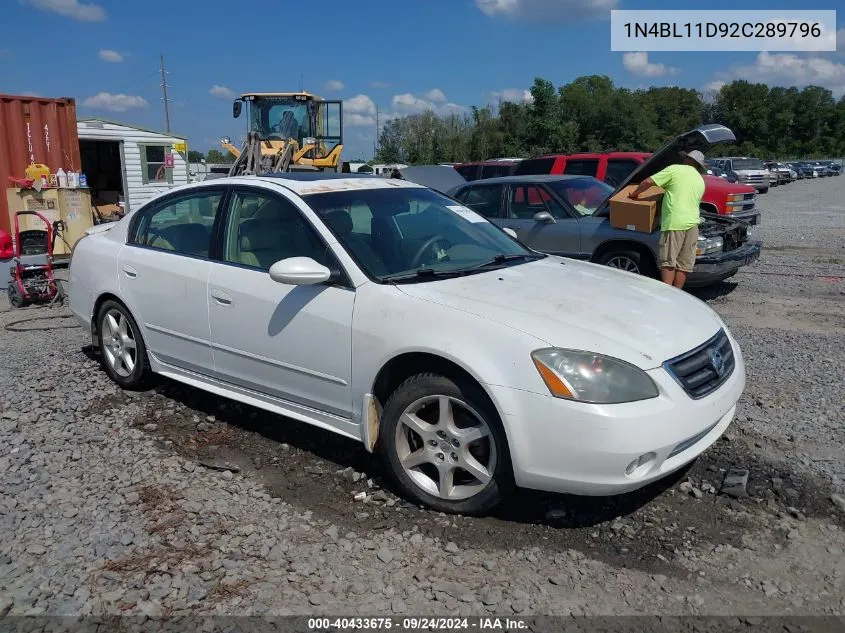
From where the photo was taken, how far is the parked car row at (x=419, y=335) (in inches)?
118

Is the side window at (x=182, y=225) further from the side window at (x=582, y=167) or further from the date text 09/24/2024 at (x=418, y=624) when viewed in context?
the side window at (x=582, y=167)

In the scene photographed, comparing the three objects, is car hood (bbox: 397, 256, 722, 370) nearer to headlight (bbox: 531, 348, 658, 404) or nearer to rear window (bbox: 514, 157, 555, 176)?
headlight (bbox: 531, 348, 658, 404)

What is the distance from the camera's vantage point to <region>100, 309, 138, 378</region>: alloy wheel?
5.02 metres

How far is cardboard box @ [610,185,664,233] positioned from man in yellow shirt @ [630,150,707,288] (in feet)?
0.68

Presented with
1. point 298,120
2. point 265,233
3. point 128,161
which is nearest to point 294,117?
point 298,120

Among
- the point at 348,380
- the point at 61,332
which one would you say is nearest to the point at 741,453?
the point at 348,380

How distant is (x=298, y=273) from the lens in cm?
357

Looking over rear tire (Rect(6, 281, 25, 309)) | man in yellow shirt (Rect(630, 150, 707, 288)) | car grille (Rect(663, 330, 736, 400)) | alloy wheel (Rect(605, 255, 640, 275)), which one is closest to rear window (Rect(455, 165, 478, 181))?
alloy wheel (Rect(605, 255, 640, 275))

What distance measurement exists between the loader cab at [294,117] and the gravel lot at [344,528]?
14662 millimetres

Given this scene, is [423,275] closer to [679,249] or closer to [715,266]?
[679,249]

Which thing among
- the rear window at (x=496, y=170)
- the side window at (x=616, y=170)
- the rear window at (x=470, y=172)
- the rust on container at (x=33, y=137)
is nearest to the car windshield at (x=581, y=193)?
the side window at (x=616, y=170)

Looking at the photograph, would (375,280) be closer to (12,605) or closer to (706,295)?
(12,605)

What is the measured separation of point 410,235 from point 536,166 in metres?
11.7

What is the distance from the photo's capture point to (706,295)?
29.1 feet
